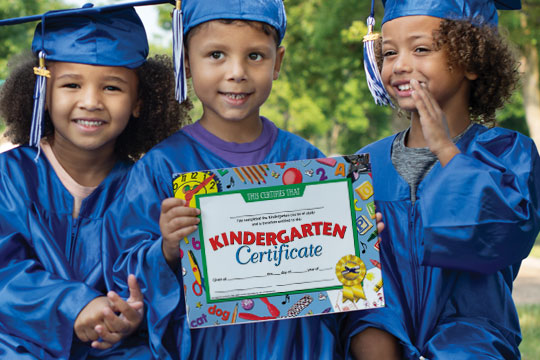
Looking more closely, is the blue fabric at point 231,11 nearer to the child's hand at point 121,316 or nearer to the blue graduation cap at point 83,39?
the blue graduation cap at point 83,39

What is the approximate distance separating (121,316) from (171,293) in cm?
21

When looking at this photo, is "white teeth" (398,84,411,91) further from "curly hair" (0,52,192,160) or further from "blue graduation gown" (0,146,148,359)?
"blue graduation gown" (0,146,148,359)

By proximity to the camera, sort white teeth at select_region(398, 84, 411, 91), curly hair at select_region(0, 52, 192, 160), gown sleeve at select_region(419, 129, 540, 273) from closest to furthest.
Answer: gown sleeve at select_region(419, 129, 540, 273)
white teeth at select_region(398, 84, 411, 91)
curly hair at select_region(0, 52, 192, 160)

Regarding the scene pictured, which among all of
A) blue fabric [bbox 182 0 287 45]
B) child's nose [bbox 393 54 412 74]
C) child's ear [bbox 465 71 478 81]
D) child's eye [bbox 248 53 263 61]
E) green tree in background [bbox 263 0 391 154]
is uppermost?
green tree in background [bbox 263 0 391 154]

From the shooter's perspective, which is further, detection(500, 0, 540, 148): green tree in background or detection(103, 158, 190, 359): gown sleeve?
detection(500, 0, 540, 148): green tree in background

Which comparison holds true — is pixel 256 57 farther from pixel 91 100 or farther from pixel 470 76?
pixel 470 76

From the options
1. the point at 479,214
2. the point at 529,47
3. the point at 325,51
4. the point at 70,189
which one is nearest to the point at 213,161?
the point at 70,189

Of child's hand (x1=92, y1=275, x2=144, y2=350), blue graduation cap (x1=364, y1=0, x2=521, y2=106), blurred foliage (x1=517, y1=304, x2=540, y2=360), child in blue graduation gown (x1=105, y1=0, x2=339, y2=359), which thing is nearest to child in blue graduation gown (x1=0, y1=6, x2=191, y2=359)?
child's hand (x1=92, y1=275, x2=144, y2=350)

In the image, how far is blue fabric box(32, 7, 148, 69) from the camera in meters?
2.83

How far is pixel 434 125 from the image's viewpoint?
8.61 ft

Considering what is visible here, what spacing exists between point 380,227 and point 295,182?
0.38 m

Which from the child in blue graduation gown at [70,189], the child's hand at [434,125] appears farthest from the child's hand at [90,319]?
the child's hand at [434,125]

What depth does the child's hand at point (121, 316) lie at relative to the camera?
2492mm

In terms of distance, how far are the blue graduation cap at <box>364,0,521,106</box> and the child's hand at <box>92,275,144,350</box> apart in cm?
135
